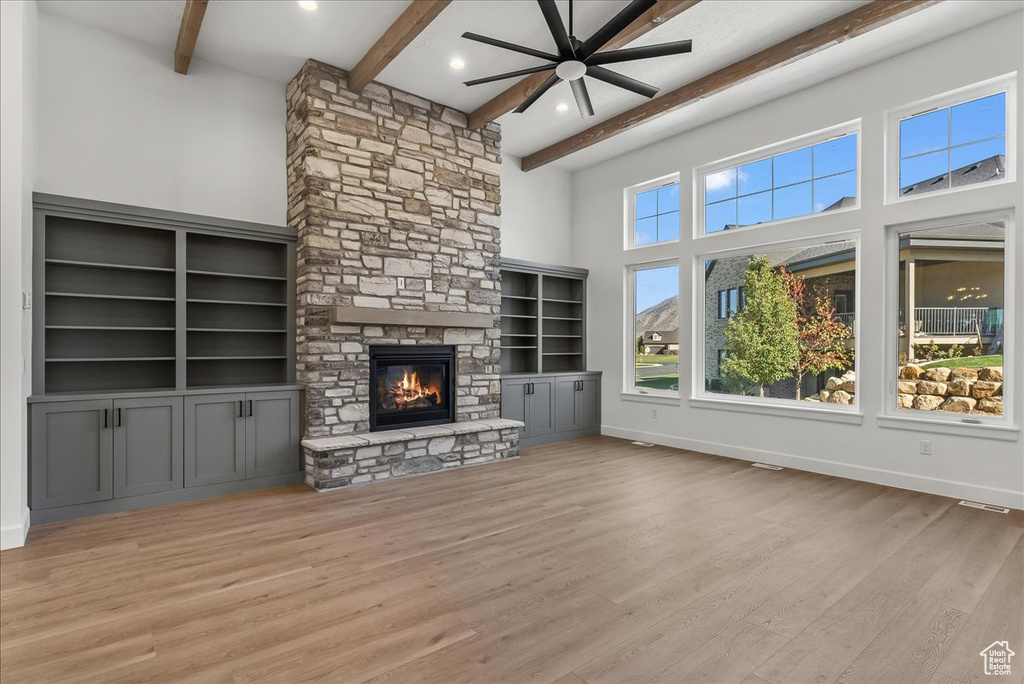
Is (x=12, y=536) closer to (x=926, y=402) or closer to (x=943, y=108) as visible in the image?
(x=926, y=402)

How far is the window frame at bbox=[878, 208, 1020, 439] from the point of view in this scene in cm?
406

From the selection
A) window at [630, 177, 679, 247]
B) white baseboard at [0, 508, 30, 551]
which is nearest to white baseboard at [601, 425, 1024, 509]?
window at [630, 177, 679, 247]

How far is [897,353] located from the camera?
468 cm

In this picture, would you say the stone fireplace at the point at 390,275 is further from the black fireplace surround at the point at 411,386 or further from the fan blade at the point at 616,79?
the fan blade at the point at 616,79

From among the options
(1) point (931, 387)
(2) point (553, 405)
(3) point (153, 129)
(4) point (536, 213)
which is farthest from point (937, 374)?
(3) point (153, 129)

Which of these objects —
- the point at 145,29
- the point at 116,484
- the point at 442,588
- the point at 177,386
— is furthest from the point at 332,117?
the point at 442,588

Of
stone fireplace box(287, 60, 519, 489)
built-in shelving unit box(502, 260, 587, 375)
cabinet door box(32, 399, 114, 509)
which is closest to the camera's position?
cabinet door box(32, 399, 114, 509)

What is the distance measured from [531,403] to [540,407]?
160 millimetres

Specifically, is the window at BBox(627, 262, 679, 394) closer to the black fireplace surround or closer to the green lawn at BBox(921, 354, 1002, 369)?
the green lawn at BBox(921, 354, 1002, 369)

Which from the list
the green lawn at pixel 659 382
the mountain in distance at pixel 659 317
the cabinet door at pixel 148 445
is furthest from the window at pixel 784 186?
the cabinet door at pixel 148 445

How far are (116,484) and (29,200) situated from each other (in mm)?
2111

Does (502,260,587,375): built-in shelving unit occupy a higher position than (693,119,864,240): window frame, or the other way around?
(693,119,864,240): window frame

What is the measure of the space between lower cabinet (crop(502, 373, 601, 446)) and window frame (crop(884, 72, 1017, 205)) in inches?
154

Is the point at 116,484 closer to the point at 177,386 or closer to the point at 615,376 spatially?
the point at 177,386
